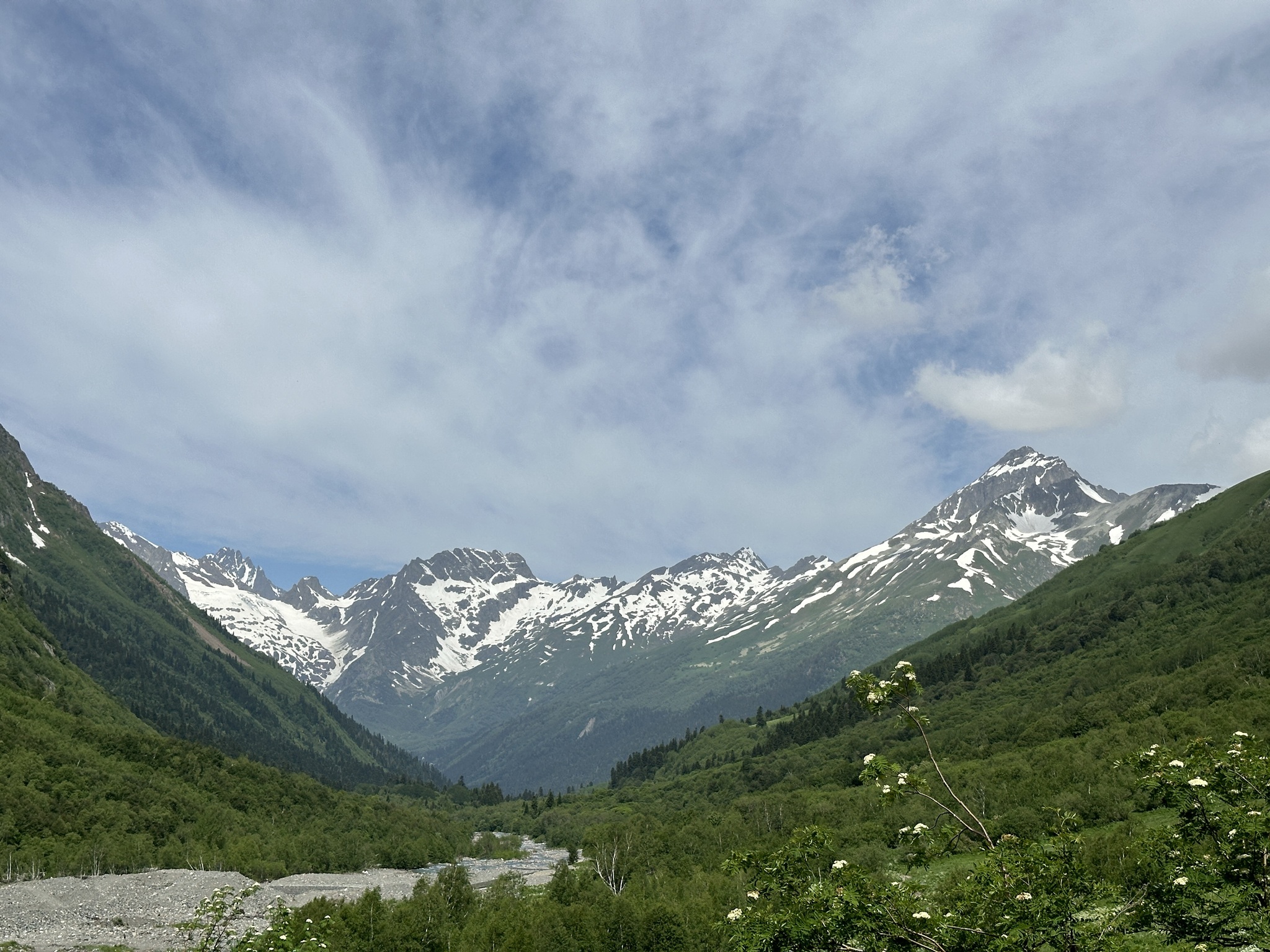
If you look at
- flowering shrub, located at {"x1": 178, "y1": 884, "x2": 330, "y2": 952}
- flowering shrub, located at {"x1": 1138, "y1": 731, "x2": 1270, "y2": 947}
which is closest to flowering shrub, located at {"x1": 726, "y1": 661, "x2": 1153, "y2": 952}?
flowering shrub, located at {"x1": 1138, "y1": 731, "x2": 1270, "y2": 947}

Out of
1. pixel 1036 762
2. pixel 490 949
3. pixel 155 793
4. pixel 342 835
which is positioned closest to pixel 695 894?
pixel 490 949

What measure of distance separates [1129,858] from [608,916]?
5509cm

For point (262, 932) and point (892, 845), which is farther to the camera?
point (892, 845)

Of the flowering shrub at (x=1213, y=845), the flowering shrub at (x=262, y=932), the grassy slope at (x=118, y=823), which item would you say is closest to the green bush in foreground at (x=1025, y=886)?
the flowering shrub at (x=1213, y=845)

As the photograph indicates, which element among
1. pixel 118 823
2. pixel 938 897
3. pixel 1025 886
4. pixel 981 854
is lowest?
pixel 938 897

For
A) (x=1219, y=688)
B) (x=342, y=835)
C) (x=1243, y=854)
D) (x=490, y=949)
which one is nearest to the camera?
(x=1243, y=854)

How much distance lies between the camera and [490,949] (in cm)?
7900

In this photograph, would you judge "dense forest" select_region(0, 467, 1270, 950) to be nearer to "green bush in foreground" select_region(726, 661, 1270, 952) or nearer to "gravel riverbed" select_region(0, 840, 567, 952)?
"green bush in foreground" select_region(726, 661, 1270, 952)

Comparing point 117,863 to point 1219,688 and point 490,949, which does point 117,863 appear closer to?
point 490,949

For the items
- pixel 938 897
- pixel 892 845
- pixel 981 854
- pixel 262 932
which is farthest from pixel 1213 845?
pixel 892 845

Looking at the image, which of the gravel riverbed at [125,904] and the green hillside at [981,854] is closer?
the green hillside at [981,854]

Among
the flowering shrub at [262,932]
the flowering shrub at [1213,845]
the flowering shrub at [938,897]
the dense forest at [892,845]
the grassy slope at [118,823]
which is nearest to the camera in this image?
the flowering shrub at [938,897]

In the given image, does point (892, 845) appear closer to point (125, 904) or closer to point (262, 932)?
point (262, 932)

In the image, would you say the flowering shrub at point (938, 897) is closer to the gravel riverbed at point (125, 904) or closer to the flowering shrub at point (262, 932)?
the flowering shrub at point (262, 932)
